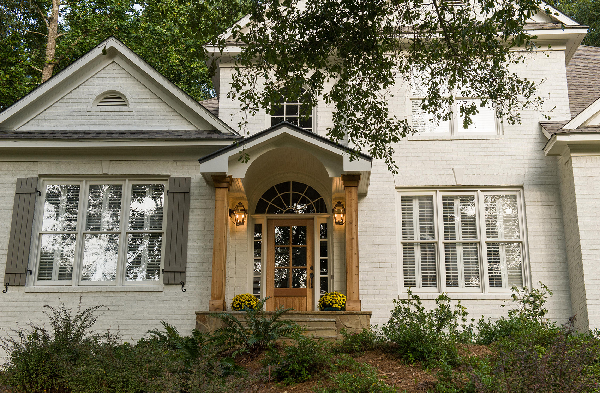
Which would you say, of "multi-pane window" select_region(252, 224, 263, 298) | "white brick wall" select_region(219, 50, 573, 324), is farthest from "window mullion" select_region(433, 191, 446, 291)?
"multi-pane window" select_region(252, 224, 263, 298)

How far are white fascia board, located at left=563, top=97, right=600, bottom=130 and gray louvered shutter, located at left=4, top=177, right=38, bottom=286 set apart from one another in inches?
377

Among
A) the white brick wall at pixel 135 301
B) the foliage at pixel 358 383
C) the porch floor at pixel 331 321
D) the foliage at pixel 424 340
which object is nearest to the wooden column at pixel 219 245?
the porch floor at pixel 331 321

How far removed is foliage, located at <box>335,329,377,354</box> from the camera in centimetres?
809

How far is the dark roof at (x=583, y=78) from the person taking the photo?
1177 cm

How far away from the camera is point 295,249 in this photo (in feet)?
38.1

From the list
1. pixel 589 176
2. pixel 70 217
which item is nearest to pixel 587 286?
pixel 589 176

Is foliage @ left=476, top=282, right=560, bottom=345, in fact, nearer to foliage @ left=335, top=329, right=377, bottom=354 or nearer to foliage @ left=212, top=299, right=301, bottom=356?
foliage @ left=335, top=329, right=377, bottom=354

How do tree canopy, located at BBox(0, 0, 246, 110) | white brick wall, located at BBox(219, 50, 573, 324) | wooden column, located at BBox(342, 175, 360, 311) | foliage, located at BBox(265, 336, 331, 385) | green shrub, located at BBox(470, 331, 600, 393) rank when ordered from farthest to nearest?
tree canopy, located at BBox(0, 0, 246, 110)
white brick wall, located at BBox(219, 50, 573, 324)
wooden column, located at BBox(342, 175, 360, 311)
foliage, located at BBox(265, 336, 331, 385)
green shrub, located at BBox(470, 331, 600, 393)

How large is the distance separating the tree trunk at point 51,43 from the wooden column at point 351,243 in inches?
545

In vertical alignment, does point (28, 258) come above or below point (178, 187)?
below

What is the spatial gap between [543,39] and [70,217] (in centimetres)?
988

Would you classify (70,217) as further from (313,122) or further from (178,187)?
(313,122)

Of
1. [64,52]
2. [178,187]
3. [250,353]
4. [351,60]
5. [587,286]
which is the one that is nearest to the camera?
[351,60]

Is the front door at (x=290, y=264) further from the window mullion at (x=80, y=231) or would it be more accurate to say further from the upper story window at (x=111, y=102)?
the upper story window at (x=111, y=102)
